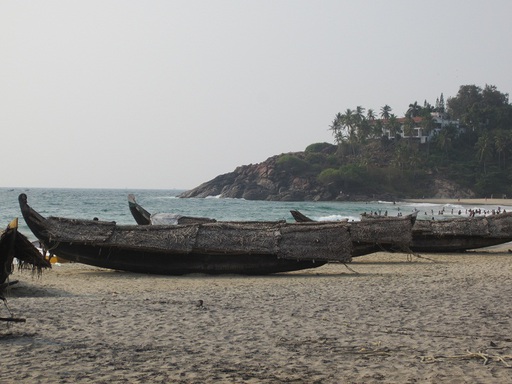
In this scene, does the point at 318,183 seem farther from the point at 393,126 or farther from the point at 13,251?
the point at 13,251

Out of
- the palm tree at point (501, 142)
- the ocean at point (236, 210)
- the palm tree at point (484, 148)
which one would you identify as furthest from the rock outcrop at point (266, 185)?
the palm tree at point (501, 142)

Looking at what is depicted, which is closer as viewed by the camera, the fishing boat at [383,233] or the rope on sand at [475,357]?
the rope on sand at [475,357]

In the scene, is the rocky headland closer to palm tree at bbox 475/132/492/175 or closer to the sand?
palm tree at bbox 475/132/492/175

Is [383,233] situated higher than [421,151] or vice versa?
[421,151]

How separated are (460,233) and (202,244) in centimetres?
1253

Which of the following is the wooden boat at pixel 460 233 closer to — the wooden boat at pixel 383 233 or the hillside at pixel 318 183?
the wooden boat at pixel 383 233

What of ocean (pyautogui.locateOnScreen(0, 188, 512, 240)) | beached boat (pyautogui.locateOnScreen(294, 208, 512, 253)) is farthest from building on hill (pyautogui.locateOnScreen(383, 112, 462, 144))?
beached boat (pyautogui.locateOnScreen(294, 208, 512, 253))

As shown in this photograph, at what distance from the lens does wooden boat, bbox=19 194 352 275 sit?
1750 centimetres

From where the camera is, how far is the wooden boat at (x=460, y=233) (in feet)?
83.0

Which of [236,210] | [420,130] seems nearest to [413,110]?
[420,130]

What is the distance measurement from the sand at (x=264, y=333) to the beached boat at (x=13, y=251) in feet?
2.90

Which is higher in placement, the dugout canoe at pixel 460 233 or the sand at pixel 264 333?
the dugout canoe at pixel 460 233

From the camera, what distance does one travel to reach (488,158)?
117 m

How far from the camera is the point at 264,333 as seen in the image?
30.1ft
